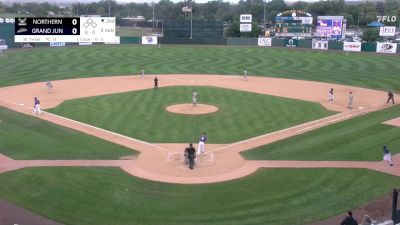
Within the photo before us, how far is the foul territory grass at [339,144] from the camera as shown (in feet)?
80.7

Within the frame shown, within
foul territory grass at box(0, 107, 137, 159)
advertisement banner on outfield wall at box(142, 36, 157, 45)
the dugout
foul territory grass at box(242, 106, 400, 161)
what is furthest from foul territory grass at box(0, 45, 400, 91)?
foul territory grass at box(0, 107, 137, 159)

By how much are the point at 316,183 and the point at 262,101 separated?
19.7 m

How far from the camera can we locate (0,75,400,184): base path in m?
22.2

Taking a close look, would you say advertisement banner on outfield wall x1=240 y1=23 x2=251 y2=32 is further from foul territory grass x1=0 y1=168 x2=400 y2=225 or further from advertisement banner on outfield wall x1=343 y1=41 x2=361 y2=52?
foul territory grass x1=0 y1=168 x2=400 y2=225

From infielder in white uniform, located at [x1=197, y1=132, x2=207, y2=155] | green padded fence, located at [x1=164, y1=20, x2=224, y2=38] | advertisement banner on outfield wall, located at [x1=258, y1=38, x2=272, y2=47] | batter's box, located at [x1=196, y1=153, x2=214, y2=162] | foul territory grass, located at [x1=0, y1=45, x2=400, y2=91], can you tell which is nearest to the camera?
batter's box, located at [x1=196, y1=153, x2=214, y2=162]

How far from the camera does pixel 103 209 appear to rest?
17.5 m

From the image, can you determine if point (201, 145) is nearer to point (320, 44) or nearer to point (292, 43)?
point (320, 44)

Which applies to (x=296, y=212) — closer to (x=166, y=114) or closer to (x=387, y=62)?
(x=166, y=114)

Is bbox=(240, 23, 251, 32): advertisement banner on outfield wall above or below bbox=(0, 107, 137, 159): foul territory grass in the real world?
above

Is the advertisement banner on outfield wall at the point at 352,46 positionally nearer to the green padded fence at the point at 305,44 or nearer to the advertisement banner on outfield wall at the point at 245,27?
the green padded fence at the point at 305,44

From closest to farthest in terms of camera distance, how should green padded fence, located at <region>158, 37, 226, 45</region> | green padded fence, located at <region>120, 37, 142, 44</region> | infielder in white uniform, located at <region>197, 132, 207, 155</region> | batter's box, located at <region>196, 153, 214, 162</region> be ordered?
1. batter's box, located at <region>196, 153, 214, 162</region>
2. infielder in white uniform, located at <region>197, 132, 207, 155</region>
3. green padded fence, located at <region>158, 37, 226, 45</region>
4. green padded fence, located at <region>120, 37, 142, 44</region>

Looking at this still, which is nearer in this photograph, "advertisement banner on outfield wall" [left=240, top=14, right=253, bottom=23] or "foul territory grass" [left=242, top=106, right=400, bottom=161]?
"foul territory grass" [left=242, top=106, right=400, bottom=161]
